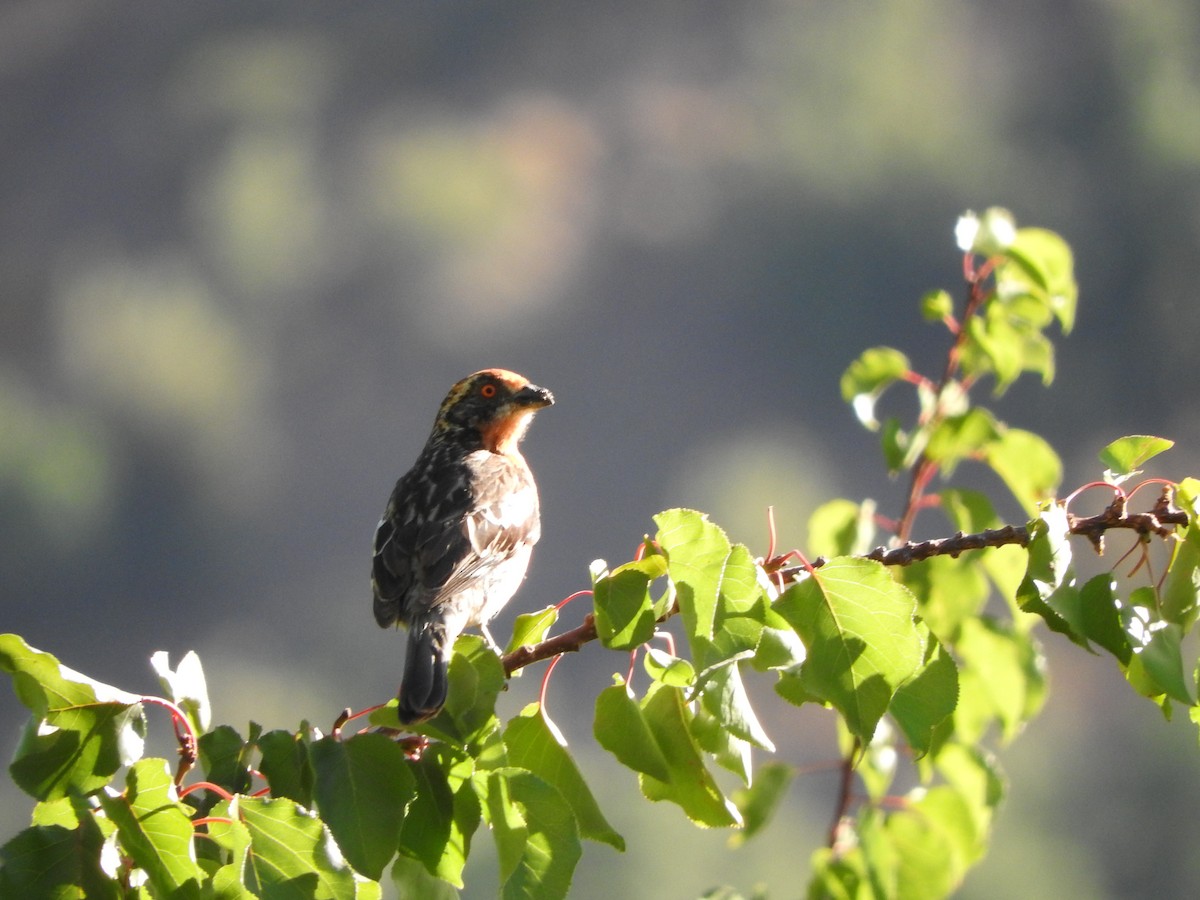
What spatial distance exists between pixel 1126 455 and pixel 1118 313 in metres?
41.4

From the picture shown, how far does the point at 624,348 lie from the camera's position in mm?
40156

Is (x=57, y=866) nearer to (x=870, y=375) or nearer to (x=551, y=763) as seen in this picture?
(x=551, y=763)

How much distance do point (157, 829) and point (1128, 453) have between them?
5.65 feet

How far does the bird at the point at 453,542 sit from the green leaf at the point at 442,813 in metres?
0.90

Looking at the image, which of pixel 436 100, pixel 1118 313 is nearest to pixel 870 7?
pixel 436 100

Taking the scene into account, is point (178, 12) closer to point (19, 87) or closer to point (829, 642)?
point (19, 87)

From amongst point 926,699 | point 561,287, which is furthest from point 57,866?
point 561,287

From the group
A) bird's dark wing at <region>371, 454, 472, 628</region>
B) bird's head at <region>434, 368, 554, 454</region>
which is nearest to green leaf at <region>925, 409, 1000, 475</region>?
bird's dark wing at <region>371, 454, 472, 628</region>

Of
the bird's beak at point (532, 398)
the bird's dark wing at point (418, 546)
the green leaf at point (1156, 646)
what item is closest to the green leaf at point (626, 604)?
the green leaf at point (1156, 646)

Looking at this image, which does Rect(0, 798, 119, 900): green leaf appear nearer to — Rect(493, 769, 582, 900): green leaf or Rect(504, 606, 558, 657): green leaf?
Rect(493, 769, 582, 900): green leaf

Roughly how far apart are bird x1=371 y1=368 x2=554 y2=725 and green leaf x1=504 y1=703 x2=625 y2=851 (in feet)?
2.85

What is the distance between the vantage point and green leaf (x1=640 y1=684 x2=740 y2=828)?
2.45 metres

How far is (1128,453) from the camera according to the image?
2402 mm

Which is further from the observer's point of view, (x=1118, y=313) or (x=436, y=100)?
(x=436, y=100)
